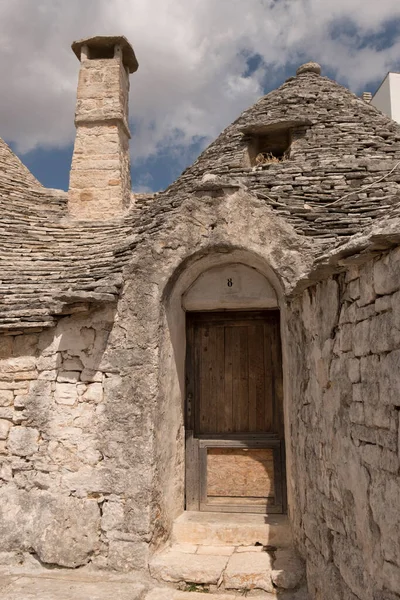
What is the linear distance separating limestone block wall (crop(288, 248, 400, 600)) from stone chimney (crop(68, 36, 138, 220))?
4.81 metres

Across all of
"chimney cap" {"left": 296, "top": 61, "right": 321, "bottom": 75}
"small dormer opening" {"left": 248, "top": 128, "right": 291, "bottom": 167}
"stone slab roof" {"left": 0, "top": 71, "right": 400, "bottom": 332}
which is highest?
"chimney cap" {"left": 296, "top": 61, "right": 321, "bottom": 75}

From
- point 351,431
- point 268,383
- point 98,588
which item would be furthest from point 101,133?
point 351,431

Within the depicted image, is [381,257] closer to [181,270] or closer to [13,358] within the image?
[181,270]

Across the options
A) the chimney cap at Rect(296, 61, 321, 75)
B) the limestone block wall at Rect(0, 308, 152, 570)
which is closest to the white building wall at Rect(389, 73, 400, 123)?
the chimney cap at Rect(296, 61, 321, 75)

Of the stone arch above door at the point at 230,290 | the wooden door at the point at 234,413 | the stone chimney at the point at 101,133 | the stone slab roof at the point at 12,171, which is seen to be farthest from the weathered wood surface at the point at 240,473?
the stone slab roof at the point at 12,171

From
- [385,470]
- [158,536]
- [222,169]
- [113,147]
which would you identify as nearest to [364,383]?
[385,470]

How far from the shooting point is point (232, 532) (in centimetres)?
456

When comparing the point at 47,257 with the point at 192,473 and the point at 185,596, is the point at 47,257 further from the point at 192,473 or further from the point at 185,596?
the point at 185,596

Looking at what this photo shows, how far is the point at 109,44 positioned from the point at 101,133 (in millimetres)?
1754

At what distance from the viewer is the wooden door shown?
5.11 meters

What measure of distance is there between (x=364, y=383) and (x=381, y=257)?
0.71 meters

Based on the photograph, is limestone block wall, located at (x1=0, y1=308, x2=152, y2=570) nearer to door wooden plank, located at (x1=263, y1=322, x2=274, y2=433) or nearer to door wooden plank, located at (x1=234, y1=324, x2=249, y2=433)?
door wooden plank, located at (x1=234, y1=324, x2=249, y2=433)

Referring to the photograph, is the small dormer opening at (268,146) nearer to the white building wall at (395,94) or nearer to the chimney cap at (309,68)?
the chimney cap at (309,68)

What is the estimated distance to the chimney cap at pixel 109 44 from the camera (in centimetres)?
818
